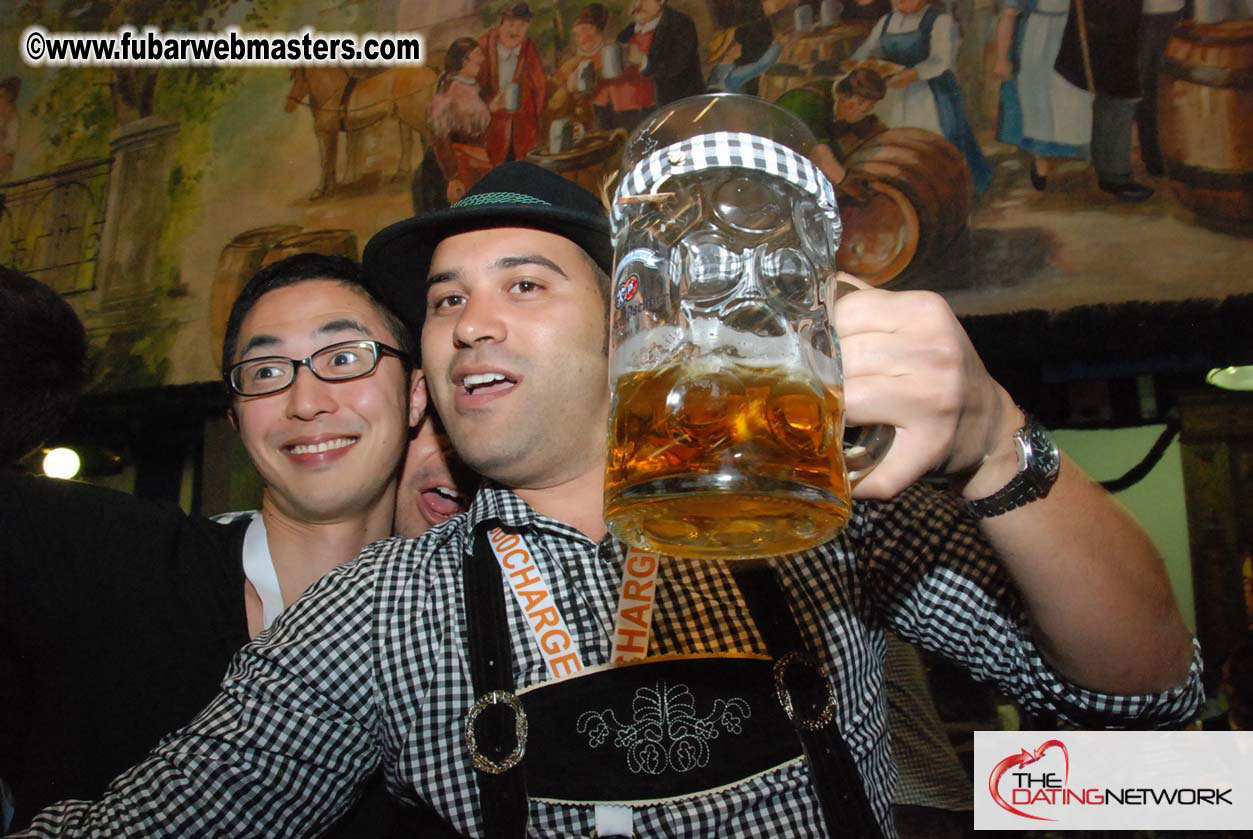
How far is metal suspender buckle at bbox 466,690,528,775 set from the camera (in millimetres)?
983

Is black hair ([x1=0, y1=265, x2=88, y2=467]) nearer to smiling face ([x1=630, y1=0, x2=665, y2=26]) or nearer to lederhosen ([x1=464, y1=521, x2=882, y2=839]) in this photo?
lederhosen ([x1=464, y1=521, x2=882, y2=839])

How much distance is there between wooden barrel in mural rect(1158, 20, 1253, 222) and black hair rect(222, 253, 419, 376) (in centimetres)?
315

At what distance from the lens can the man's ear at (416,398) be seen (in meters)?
1.77

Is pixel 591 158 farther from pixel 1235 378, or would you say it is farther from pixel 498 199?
pixel 1235 378

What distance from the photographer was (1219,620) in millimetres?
3498

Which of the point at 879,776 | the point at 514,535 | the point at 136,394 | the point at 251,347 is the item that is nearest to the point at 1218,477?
the point at 879,776

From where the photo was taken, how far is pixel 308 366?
159 cm

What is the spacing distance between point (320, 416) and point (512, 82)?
330 cm

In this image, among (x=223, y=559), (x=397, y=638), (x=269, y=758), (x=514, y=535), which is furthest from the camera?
(x=223, y=559)

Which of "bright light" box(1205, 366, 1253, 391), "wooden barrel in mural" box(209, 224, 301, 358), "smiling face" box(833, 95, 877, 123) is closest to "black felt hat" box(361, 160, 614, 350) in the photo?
"smiling face" box(833, 95, 877, 123)

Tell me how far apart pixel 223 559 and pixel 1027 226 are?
10.5ft

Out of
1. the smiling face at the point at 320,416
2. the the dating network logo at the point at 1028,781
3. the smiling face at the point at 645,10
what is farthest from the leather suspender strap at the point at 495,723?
the smiling face at the point at 645,10

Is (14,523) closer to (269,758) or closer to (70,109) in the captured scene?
(269,758)

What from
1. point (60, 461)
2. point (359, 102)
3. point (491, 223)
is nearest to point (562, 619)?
point (491, 223)
